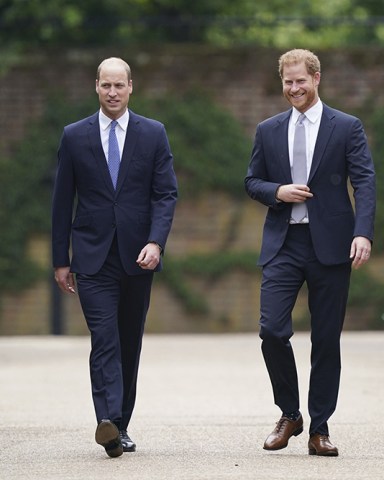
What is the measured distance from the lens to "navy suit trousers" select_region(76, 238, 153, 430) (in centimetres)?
703

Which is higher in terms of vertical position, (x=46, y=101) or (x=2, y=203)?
(x=46, y=101)

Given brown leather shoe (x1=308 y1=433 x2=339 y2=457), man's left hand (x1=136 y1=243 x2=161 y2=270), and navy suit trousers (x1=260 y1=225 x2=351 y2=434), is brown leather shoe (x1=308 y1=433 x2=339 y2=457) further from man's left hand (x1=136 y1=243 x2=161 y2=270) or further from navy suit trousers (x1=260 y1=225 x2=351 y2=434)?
man's left hand (x1=136 y1=243 x2=161 y2=270)

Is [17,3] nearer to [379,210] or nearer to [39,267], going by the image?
[39,267]

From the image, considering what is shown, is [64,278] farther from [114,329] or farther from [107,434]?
[107,434]

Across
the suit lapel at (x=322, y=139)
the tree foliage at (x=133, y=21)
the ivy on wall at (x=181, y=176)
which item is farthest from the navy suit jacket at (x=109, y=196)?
the tree foliage at (x=133, y=21)

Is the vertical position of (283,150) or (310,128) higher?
(310,128)

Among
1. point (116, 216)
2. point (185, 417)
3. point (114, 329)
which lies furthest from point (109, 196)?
point (185, 417)

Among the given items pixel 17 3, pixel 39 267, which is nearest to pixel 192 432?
pixel 39 267

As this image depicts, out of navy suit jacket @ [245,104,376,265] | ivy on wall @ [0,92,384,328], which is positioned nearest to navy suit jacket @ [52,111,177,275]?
navy suit jacket @ [245,104,376,265]

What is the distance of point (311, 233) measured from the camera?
7.09 meters

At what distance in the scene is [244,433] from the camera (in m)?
8.01

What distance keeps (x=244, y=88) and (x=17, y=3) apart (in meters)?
2.73

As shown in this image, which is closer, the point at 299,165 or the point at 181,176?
the point at 299,165

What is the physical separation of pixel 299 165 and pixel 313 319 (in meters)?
0.74
